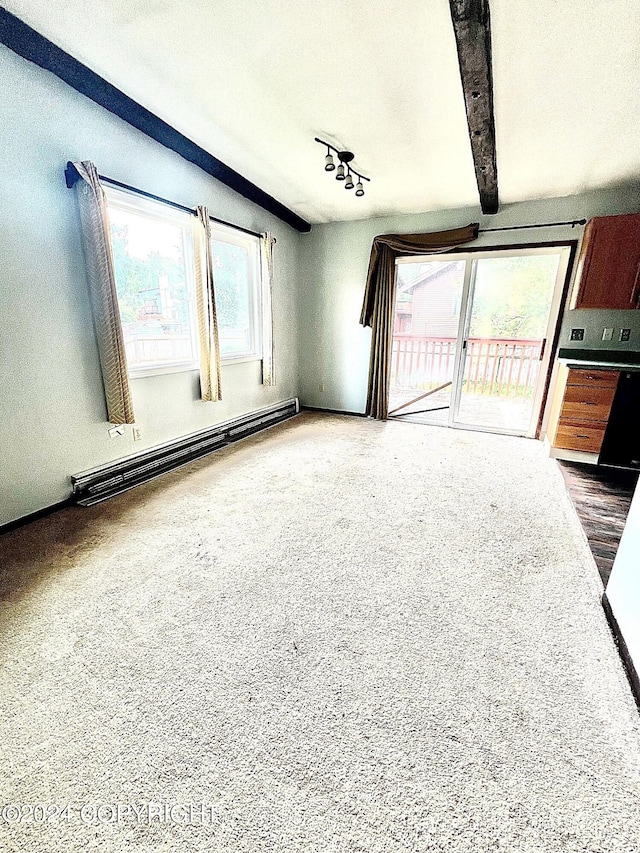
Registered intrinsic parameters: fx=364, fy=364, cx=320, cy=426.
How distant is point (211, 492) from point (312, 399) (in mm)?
2751

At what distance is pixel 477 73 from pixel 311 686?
2.98 meters

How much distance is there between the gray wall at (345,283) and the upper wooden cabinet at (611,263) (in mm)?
395

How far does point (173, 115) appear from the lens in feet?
8.59

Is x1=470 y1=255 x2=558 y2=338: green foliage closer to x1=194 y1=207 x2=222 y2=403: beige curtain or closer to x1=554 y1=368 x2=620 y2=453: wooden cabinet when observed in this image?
x1=554 y1=368 x2=620 y2=453: wooden cabinet

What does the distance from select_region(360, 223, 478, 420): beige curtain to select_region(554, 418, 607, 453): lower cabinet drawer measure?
1928 millimetres

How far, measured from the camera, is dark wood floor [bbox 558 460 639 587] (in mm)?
2055

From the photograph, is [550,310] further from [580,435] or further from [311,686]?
[311,686]

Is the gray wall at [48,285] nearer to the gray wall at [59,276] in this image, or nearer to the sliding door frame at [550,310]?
the gray wall at [59,276]

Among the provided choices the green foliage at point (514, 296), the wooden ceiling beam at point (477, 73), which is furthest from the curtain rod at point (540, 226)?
the wooden ceiling beam at point (477, 73)

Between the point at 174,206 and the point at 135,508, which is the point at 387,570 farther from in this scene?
the point at 174,206


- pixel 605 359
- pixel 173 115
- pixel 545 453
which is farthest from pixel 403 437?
pixel 173 115

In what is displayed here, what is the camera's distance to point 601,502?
8.48 ft

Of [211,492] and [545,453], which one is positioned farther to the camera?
[545,453]

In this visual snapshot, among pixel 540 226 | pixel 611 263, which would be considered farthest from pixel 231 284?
pixel 611 263
